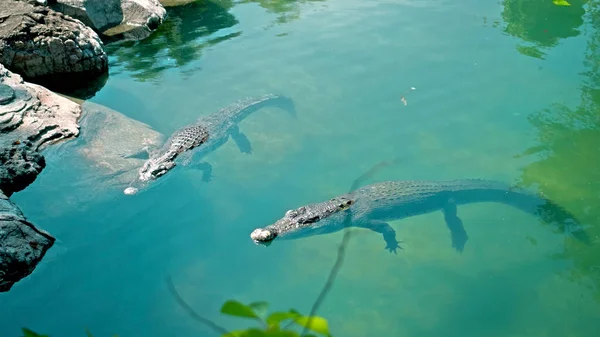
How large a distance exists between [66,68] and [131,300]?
503 cm

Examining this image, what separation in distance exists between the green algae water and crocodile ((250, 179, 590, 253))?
0.13 meters

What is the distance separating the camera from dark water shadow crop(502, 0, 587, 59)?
9227mm

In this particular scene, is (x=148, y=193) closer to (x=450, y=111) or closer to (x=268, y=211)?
(x=268, y=211)

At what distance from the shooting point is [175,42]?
34.1 feet

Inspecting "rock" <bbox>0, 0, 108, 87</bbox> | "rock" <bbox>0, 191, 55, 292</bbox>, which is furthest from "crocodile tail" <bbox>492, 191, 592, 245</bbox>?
"rock" <bbox>0, 0, 108, 87</bbox>

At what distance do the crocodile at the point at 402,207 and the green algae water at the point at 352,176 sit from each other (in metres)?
0.13

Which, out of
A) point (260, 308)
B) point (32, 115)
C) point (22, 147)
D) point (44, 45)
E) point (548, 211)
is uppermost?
point (260, 308)

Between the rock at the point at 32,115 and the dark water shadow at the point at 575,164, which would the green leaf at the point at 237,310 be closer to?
the dark water shadow at the point at 575,164

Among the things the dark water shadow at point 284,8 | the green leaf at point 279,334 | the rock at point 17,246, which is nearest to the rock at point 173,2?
the dark water shadow at point 284,8

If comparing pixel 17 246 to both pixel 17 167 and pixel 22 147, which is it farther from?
pixel 22 147

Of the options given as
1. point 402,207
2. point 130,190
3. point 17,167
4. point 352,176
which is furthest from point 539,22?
point 17,167

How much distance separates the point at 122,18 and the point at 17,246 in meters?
6.54

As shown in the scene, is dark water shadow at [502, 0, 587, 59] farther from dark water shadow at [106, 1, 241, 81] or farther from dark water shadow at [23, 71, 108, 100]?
dark water shadow at [23, 71, 108, 100]

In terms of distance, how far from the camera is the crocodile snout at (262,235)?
5.68 m
